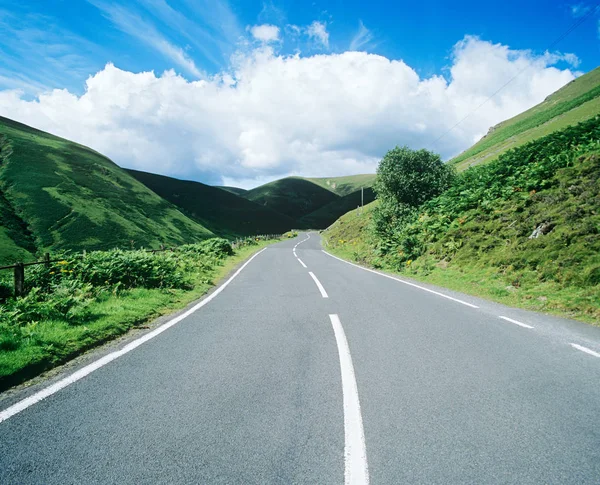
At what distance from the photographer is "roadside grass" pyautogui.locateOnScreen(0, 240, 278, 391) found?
13.7ft

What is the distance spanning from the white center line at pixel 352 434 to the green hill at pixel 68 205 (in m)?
57.6

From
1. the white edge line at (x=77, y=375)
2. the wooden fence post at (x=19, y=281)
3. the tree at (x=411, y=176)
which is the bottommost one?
the white edge line at (x=77, y=375)

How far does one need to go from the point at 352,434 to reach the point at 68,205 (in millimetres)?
84450

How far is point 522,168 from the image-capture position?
18312 millimetres

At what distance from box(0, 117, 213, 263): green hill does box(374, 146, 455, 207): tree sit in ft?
172

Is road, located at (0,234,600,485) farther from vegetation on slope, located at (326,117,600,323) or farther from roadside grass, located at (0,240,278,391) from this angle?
vegetation on slope, located at (326,117,600,323)

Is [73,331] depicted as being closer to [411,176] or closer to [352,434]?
[352,434]

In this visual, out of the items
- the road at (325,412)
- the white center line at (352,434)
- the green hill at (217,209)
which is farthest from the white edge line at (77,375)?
the green hill at (217,209)

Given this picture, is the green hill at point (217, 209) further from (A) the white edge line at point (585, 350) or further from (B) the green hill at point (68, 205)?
(A) the white edge line at point (585, 350)

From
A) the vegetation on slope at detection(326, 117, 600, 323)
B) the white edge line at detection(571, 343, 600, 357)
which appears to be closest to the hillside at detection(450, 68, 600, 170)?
the vegetation on slope at detection(326, 117, 600, 323)

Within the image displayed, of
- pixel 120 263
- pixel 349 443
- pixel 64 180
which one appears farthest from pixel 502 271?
pixel 64 180

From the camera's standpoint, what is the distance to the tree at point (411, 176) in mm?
25484

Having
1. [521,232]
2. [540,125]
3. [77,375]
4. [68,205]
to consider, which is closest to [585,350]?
[77,375]

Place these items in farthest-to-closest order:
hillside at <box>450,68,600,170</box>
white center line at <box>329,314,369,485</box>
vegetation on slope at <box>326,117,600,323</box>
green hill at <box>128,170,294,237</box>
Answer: green hill at <box>128,170,294,237</box> < hillside at <box>450,68,600,170</box> < vegetation on slope at <box>326,117,600,323</box> < white center line at <box>329,314,369,485</box>
